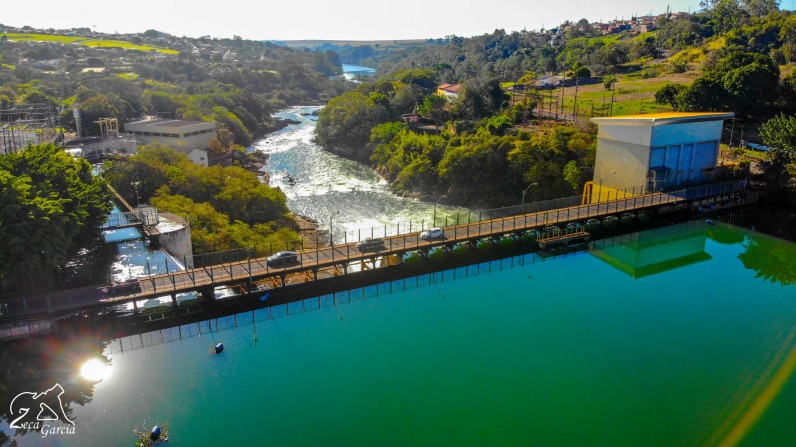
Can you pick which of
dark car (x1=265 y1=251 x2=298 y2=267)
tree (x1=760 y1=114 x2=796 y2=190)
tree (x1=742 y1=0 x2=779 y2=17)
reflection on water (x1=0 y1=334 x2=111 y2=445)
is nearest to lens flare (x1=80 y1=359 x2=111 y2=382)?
reflection on water (x1=0 y1=334 x2=111 y2=445)

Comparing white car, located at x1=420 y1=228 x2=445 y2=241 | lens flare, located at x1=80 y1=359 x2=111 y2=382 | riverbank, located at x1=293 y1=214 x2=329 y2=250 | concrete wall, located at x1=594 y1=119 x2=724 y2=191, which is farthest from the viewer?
concrete wall, located at x1=594 y1=119 x2=724 y2=191

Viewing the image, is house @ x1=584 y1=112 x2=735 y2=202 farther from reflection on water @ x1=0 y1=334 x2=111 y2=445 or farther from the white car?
reflection on water @ x1=0 y1=334 x2=111 y2=445

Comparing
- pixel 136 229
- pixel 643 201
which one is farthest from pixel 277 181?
pixel 643 201

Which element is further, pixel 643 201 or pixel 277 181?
pixel 277 181

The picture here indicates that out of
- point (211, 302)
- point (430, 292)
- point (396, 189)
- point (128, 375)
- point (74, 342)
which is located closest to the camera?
point (128, 375)

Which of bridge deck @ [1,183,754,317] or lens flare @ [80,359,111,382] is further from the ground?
bridge deck @ [1,183,754,317]

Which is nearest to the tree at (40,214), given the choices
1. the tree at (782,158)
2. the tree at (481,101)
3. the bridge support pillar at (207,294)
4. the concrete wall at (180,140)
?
the bridge support pillar at (207,294)

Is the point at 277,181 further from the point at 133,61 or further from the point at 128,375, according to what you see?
the point at 133,61
